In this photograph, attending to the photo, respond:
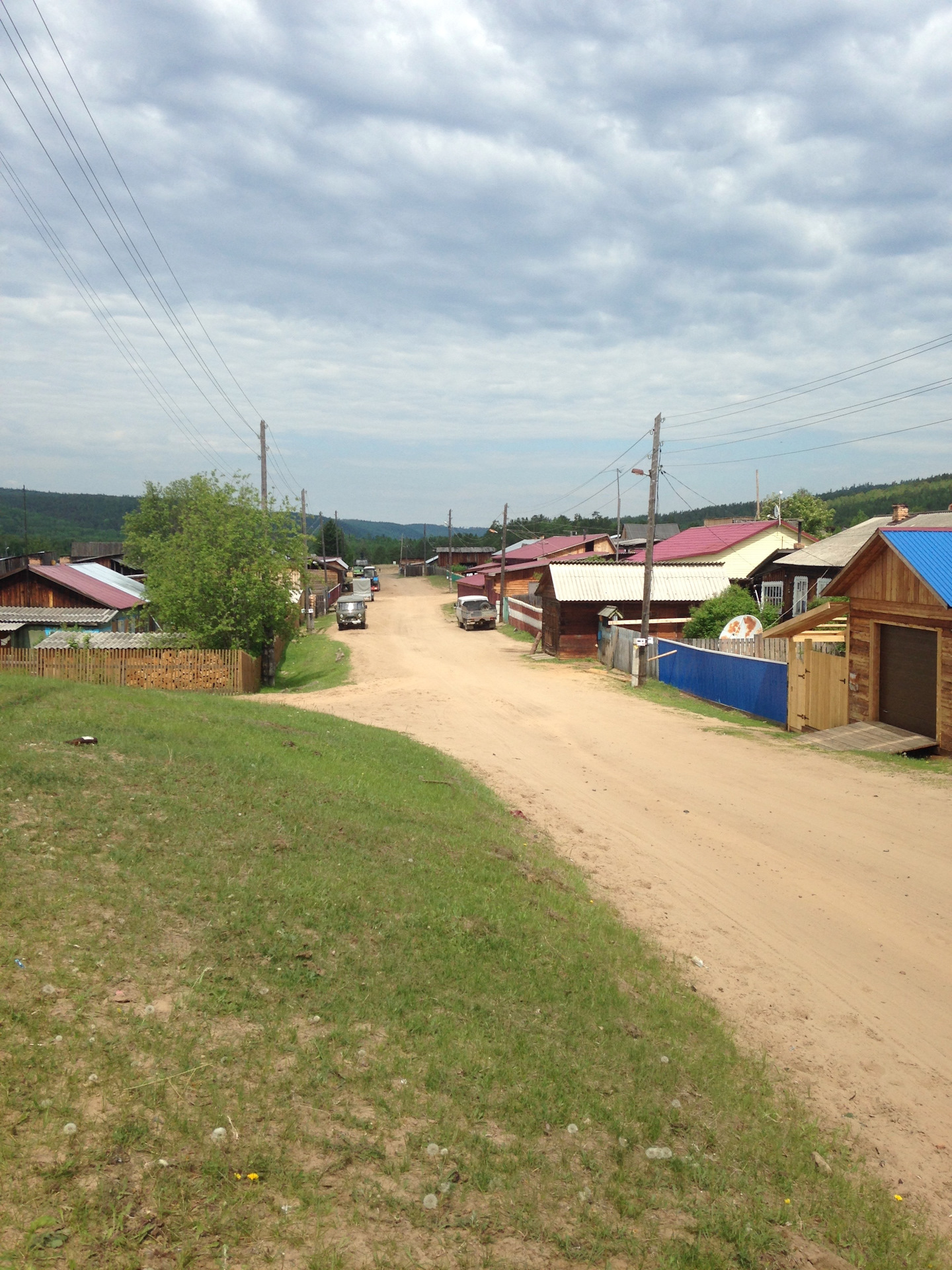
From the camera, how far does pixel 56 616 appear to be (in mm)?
35281

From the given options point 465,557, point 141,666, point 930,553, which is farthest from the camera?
point 465,557

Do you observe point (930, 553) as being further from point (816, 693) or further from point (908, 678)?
point (816, 693)

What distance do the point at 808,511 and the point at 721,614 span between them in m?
52.8

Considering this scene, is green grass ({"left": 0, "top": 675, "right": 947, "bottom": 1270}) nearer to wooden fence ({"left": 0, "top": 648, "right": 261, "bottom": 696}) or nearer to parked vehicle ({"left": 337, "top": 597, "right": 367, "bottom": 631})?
wooden fence ({"left": 0, "top": 648, "right": 261, "bottom": 696})

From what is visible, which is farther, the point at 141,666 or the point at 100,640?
the point at 100,640

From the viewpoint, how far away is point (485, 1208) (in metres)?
4.29

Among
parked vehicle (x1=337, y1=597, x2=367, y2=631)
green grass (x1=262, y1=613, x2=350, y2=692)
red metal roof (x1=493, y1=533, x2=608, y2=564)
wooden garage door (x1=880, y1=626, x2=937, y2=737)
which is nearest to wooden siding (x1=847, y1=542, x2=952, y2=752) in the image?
wooden garage door (x1=880, y1=626, x2=937, y2=737)

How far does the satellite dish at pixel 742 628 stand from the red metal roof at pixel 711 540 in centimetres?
2066

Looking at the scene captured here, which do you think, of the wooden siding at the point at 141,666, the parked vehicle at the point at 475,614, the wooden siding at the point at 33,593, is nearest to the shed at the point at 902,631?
the wooden siding at the point at 141,666

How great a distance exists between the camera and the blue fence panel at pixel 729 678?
22.4 m

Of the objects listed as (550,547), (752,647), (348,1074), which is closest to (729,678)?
(752,647)

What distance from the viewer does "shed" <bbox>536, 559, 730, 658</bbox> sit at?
37.6 m

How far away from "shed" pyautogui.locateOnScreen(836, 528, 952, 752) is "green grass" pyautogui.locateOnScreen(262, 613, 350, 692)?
57.1 ft

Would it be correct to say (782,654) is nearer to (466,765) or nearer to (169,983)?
(466,765)
